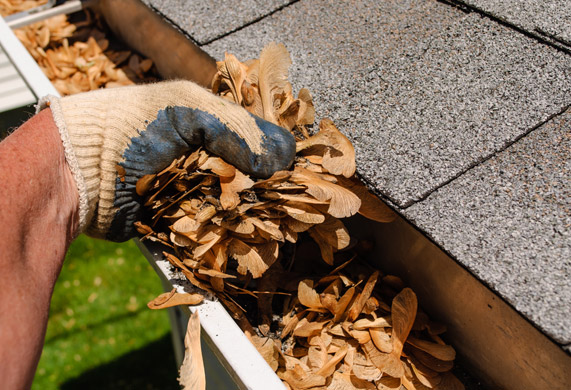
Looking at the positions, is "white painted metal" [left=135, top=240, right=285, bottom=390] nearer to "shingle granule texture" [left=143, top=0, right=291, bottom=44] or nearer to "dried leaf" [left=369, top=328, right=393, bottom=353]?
"dried leaf" [left=369, top=328, right=393, bottom=353]

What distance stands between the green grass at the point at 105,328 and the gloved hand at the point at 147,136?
7.46 ft

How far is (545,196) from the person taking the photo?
1.17 meters

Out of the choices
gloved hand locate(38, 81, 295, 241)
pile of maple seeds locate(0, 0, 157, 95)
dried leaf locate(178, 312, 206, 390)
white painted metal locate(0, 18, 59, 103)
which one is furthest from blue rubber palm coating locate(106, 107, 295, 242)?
pile of maple seeds locate(0, 0, 157, 95)

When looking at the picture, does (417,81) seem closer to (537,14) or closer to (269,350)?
(537,14)

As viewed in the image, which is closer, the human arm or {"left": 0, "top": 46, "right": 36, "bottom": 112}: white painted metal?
the human arm

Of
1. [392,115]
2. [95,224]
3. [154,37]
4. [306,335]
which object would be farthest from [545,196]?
[154,37]

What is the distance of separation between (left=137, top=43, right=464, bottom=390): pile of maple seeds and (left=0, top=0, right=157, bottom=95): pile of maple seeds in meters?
0.88

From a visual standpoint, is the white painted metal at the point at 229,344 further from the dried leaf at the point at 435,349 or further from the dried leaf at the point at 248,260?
the dried leaf at the point at 435,349

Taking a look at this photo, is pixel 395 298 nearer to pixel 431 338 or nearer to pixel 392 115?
pixel 431 338

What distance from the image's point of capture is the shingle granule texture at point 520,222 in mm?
1042

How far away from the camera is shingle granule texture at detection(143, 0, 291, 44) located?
1777mm

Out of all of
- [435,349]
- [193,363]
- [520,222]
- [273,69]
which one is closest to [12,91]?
[273,69]

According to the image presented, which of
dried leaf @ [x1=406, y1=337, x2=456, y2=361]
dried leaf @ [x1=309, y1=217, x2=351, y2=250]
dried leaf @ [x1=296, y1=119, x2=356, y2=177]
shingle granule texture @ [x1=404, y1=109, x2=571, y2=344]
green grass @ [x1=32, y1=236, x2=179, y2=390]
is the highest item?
dried leaf @ [x1=296, y1=119, x2=356, y2=177]

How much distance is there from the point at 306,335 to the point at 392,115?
0.62m
